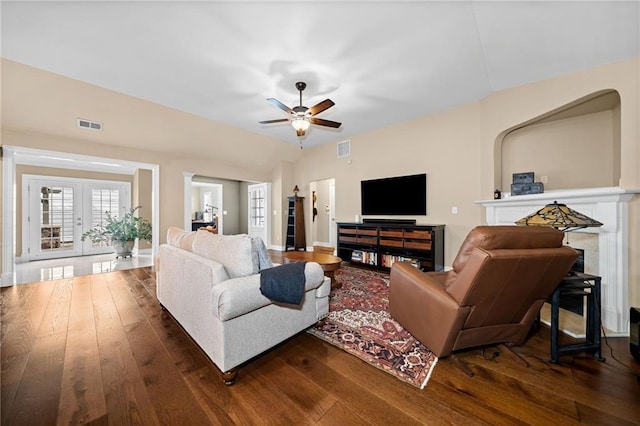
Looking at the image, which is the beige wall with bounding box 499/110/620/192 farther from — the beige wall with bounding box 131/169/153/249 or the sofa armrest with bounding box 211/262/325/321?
the beige wall with bounding box 131/169/153/249

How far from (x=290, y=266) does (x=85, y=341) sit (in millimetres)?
1911

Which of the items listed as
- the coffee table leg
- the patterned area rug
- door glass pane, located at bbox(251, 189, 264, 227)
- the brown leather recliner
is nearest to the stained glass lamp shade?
the brown leather recliner

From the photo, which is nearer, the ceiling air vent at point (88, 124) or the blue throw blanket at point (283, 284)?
the blue throw blanket at point (283, 284)

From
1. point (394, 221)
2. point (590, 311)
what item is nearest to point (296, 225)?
point (394, 221)

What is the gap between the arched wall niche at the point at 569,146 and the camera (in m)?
2.89

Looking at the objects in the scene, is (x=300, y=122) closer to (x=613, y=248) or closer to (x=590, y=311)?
(x=590, y=311)

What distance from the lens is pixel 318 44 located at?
2.53 m

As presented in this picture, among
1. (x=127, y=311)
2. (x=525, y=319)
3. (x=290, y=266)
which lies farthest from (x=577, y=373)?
(x=127, y=311)

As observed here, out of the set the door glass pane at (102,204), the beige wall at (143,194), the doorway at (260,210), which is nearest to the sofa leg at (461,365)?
the doorway at (260,210)

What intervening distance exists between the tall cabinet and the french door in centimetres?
484

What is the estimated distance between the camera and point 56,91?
3.30 m

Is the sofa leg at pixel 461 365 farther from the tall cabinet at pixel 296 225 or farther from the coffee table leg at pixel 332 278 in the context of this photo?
the tall cabinet at pixel 296 225

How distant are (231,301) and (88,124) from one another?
4.49 m

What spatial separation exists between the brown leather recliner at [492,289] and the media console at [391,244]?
6.86 feet
